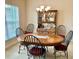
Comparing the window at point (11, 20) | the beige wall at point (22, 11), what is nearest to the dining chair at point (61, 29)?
the beige wall at point (22, 11)

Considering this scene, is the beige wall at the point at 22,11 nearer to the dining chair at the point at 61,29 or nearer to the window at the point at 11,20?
the window at the point at 11,20

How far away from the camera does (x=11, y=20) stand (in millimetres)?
6656

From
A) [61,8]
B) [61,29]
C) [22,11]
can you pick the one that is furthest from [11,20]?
[61,8]

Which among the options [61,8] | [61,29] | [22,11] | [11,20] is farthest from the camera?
[22,11]

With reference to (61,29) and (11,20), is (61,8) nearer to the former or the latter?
(61,29)

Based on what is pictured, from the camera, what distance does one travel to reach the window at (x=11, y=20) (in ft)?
20.2

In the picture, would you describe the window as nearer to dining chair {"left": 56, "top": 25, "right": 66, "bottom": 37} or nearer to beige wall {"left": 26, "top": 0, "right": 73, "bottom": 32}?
beige wall {"left": 26, "top": 0, "right": 73, "bottom": 32}

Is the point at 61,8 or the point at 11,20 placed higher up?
the point at 61,8

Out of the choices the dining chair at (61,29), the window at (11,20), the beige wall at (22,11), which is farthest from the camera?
the beige wall at (22,11)

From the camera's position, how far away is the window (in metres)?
6.16

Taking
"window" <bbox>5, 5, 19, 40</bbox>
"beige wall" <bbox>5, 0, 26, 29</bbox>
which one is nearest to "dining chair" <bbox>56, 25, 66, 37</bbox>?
"beige wall" <bbox>5, 0, 26, 29</bbox>
